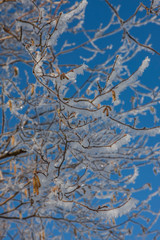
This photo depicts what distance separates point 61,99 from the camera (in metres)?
1.49

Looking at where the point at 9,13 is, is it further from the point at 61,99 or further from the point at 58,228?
the point at 58,228

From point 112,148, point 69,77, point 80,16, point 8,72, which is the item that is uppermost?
point 80,16

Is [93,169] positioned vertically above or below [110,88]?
below

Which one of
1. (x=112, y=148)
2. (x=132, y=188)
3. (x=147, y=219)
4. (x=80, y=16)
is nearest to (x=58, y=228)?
(x=147, y=219)

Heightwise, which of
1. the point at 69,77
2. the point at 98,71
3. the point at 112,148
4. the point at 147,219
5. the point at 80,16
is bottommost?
the point at 147,219

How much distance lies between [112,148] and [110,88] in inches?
16.7

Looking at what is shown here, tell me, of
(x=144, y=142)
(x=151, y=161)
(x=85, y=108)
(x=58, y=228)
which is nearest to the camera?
(x=85, y=108)

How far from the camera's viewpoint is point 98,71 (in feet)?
12.3

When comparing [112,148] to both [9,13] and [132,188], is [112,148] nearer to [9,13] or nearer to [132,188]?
[132,188]

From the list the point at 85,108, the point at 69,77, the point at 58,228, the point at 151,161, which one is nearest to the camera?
the point at 69,77

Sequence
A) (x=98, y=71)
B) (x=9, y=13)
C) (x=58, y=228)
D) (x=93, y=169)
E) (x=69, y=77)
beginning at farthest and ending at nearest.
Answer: (x=9, y=13)
(x=58, y=228)
(x=98, y=71)
(x=93, y=169)
(x=69, y=77)

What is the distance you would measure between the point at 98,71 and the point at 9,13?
2.49m

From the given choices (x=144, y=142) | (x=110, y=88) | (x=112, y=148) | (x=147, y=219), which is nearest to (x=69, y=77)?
(x=110, y=88)

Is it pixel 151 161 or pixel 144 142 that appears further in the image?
pixel 144 142
